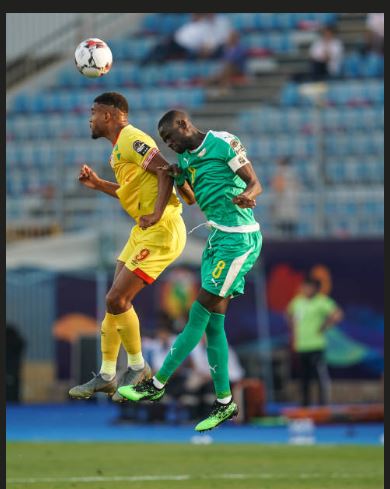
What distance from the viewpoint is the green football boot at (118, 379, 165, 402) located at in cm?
1258

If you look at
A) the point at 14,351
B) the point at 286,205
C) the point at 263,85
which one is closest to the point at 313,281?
the point at 286,205

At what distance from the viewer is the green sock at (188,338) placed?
12688 mm

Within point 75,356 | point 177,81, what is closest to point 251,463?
point 75,356

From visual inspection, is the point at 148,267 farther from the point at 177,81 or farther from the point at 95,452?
the point at 177,81

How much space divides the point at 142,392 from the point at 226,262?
145 cm

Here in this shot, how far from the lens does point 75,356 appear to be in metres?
27.7

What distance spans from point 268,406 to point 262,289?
2.54 meters

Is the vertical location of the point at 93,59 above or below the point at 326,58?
below

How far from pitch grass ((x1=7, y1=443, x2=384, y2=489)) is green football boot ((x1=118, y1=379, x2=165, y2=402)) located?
196 inches

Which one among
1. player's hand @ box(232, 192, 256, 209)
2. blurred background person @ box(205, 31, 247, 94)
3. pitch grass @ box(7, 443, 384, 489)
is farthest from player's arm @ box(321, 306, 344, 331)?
player's hand @ box(232, 192, 256, 209)

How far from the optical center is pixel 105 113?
42.4 ft

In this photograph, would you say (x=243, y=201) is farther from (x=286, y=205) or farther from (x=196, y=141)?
(x=286, y=205)

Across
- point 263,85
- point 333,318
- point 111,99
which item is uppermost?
point 263,85

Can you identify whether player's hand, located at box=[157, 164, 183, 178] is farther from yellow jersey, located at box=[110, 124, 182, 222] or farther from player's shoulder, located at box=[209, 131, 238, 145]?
player's shoulder, located at box=[209, 131, 238, 145]
